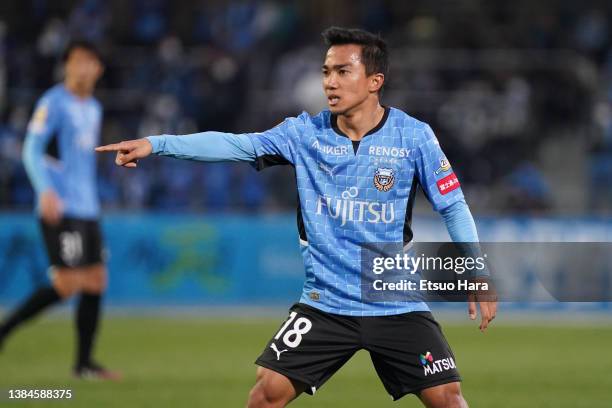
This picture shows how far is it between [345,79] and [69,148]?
5.09 m

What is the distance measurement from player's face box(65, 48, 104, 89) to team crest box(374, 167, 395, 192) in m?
5.15

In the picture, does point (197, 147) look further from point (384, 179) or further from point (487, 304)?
point (487, 304)

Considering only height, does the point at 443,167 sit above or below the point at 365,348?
above

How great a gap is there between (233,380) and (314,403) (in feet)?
4.30

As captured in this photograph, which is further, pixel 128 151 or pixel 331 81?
pixel 331 81

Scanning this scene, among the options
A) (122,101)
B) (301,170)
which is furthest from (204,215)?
(301,170)

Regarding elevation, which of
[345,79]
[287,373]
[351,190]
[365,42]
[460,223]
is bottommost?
[287,373]

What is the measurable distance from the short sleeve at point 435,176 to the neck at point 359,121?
284 millimetres

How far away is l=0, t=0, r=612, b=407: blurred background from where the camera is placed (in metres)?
16.9

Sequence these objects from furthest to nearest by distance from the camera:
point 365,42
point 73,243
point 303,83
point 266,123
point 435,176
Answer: point 303,83, point 266,123, point 73,243, point 365,42, point 435,176

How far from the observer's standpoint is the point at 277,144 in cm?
590

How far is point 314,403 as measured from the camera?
8.78m

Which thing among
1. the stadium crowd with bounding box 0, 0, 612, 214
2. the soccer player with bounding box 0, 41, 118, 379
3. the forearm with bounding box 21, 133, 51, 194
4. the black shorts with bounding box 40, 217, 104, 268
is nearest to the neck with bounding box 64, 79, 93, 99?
the soccer player with bounding box 0, 41, 118, 379

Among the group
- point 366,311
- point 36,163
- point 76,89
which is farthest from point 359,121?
point 76,89
